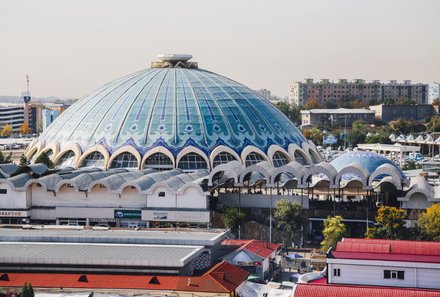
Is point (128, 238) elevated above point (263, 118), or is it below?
below

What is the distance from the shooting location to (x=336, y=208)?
52531 mm

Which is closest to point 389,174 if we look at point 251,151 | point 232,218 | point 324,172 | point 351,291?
point 324,172

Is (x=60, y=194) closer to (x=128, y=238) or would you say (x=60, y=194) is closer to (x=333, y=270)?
(x=128, y=238)

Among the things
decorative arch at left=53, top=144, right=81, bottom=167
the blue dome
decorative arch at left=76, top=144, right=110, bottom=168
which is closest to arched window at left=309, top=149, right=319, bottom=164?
the blue dome

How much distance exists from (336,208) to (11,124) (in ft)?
381

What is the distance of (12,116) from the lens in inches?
6442

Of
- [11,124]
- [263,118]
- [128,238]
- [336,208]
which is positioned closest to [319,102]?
[11,124]

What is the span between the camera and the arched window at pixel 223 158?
2338 inches

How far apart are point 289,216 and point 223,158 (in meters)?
10.2

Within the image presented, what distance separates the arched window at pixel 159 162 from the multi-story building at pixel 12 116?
10513 cm

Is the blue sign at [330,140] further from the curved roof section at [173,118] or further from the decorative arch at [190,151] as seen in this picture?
the decorative arch at [190,151]

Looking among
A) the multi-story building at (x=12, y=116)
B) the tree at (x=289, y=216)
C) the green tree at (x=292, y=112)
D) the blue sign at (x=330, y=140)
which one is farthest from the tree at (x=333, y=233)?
the multi-story building at (x=12, y=116)

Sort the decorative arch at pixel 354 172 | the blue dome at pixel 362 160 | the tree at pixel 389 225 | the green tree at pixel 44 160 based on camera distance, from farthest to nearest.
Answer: the blue dome at pixel 362 160
the green tree at pixel 44 160
the decorative arch at pixel 354 172
the tree at pixel 389 225

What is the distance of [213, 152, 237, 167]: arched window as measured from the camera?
59.4 meters
